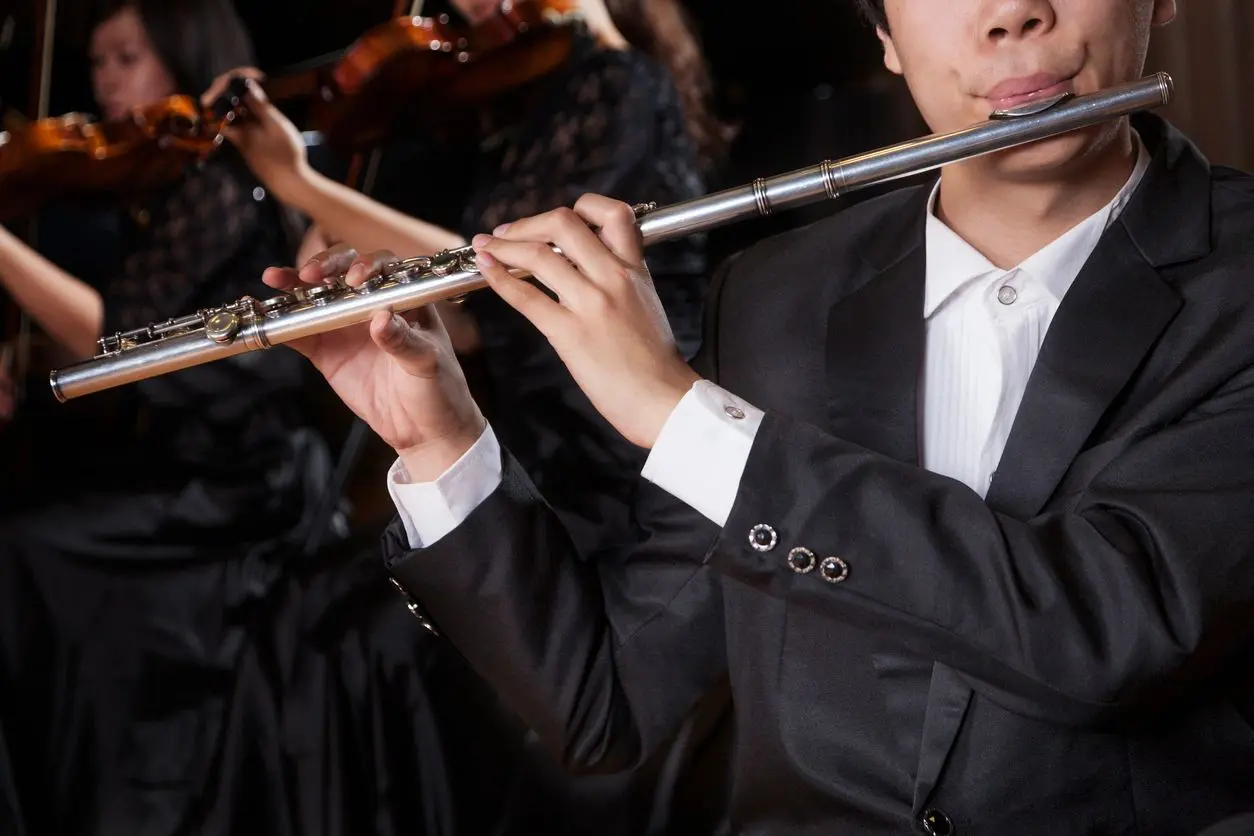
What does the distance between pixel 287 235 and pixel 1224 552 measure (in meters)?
1.32

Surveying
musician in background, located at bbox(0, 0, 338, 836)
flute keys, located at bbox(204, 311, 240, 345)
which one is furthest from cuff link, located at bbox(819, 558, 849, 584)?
musician in background, located at bbox(0, 0, 338, 836)

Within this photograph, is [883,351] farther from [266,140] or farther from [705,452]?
[266,140]

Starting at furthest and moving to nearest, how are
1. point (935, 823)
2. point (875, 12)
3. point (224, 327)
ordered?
point (875, 12) → point (224, 327) → point (935, 823)

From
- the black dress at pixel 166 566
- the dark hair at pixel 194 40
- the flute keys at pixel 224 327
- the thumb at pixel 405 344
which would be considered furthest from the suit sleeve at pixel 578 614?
the dark hair at pixel 194 40

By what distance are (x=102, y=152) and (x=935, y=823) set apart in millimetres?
1416

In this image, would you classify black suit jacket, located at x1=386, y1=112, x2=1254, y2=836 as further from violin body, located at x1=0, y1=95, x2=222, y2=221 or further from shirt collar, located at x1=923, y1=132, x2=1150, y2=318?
violin body, located at x1=0, y1=95, x2=222, y2=221

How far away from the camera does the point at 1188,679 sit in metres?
0.95

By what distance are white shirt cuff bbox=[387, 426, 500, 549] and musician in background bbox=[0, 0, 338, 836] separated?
625mm

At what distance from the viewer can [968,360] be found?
114cm

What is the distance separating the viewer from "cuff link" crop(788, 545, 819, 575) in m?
0.91

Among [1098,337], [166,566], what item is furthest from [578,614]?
[166,566]

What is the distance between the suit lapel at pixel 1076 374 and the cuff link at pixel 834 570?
0.60ft

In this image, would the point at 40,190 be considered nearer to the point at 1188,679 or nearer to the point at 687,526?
the point at 687,526

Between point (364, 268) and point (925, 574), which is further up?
point (364, 268)
